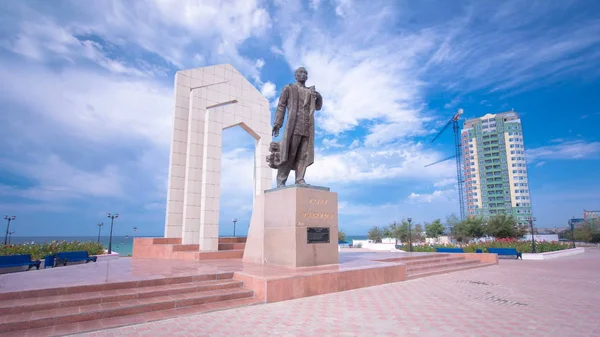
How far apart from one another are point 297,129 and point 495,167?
3251 inches

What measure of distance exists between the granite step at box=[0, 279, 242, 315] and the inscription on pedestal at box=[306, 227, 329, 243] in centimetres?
218

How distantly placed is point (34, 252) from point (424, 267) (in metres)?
16.8

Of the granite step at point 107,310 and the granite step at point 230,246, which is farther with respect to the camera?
the granite step at point 230,246

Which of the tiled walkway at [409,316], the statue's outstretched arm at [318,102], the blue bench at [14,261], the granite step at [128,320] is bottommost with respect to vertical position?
the tiled walkway at [409,316]

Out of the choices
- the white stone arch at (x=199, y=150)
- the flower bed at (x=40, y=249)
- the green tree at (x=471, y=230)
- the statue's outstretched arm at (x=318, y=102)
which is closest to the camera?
the statue's outstretched arm at (x=318, y=102)

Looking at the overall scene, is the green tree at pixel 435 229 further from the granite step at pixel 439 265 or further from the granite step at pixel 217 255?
the granite step at pixel 217 255

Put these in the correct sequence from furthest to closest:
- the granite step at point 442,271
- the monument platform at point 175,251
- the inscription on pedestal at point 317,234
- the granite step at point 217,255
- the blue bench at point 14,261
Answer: the monument platform at point 175,251 → the granite step at point 217,255 → the blue bench at point 14,261 → the granite step at point 442,271 → the inscription on pedestal at point 317,234

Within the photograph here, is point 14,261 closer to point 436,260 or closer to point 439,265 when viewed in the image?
point 439,265

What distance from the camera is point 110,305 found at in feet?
16.7

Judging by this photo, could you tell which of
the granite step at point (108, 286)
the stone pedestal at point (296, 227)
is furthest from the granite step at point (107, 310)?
the stone pedestal at point (296, 227)

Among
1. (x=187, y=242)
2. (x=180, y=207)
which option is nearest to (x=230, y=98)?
(x=180, y=207)

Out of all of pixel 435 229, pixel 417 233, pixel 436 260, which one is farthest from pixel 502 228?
pixel 436 260

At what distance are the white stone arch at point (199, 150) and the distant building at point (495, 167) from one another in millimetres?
73062

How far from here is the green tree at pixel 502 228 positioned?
33125mm
